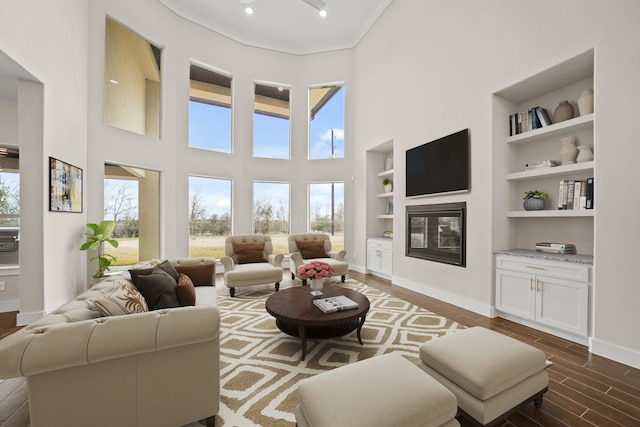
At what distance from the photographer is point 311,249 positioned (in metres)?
5.40

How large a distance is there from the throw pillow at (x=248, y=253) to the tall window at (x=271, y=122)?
2.81m

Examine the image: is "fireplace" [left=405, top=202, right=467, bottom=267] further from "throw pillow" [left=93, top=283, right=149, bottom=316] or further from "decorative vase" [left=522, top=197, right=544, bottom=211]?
"throw pillow" [left=93, top=283, right=149, bottom=316]

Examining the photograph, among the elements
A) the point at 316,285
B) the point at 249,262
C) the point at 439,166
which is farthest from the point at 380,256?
the point at 316,285

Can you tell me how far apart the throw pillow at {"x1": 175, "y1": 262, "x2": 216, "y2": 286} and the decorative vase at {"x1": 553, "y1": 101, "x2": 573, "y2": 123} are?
4.52 m

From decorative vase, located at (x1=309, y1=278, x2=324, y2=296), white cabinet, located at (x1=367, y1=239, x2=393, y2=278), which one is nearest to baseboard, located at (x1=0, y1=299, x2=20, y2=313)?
decorative vase, located at (x1=309, y1=278, x2=324, y2=296)

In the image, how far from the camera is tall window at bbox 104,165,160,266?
4840mm

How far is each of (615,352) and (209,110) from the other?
7512mm

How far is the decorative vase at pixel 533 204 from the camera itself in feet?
10.7

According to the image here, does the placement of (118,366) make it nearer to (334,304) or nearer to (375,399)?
(375,399)

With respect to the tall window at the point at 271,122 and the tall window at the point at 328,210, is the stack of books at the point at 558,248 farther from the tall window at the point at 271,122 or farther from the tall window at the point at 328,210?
→ the tall window at the point at 271,122

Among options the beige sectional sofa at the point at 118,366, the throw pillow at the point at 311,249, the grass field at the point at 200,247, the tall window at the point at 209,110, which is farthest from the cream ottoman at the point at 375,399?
the tall window at the point at 209,110

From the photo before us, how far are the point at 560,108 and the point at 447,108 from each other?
1.37 m

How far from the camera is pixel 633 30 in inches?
91.3

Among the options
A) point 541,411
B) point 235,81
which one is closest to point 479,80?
point 541,411
